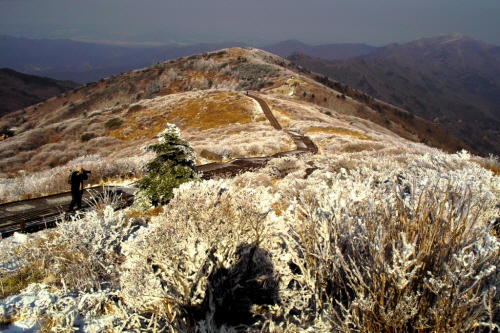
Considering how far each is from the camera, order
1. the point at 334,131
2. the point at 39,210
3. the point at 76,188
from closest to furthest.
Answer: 1. the point at 76,188
2. the point at 39,210
3. the point at 334,131

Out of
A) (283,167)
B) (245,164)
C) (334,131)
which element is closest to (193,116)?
(334,131)

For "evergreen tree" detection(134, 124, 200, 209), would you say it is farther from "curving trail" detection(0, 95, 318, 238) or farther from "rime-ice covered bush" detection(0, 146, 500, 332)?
"rime-ice covered bush" detection(0, 146, 500, 332)

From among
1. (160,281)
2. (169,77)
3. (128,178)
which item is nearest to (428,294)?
(160,281)

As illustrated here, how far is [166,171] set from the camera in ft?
30.8

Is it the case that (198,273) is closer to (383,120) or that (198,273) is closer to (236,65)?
(383,120)

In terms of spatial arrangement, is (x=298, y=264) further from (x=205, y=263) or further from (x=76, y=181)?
(x=76, y=181)

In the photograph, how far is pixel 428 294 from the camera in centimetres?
269

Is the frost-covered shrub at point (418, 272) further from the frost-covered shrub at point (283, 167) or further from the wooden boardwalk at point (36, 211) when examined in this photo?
the frost-covered shrub at point (283, 167)

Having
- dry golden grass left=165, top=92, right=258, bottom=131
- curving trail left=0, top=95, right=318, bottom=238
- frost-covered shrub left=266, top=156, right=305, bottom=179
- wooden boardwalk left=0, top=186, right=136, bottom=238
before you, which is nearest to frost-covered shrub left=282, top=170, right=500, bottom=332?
curving trail left=0, top=95, right=318, bottom=238

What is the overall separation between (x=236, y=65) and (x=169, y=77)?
78.6 feet

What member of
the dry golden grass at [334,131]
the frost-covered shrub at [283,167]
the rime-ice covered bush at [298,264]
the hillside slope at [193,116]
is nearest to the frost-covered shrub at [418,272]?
the rime-ice covered bush at [298,264]

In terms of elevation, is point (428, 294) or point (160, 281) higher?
point (428, 294)

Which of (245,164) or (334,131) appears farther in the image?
(334,131)

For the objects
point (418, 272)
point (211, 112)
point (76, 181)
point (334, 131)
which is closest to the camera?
point (418, 272)
